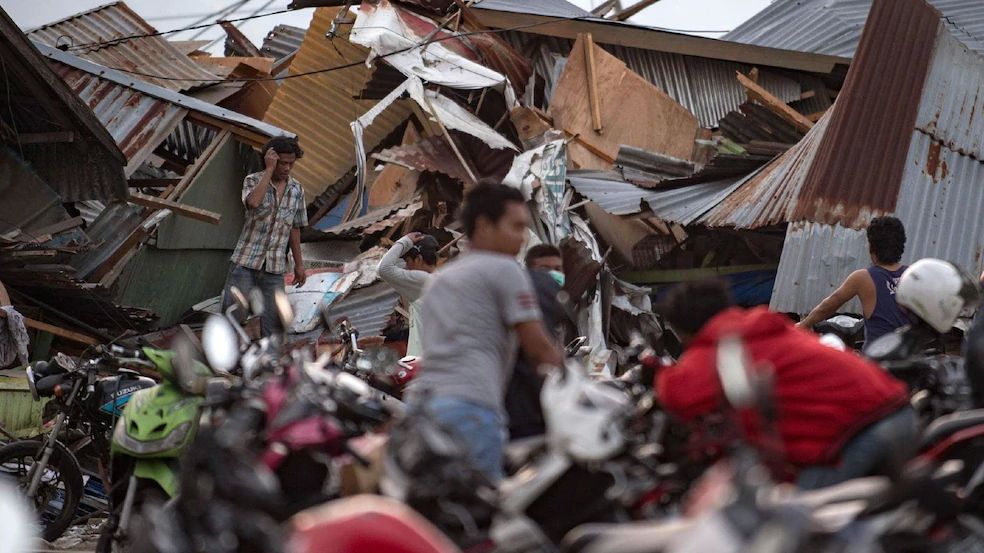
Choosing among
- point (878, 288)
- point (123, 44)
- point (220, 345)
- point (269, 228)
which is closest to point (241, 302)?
point (220, 345)

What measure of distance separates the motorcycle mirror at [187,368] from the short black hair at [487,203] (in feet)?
5.44

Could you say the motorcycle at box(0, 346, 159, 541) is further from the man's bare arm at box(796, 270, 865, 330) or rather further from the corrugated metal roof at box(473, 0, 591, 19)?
the corrugated metal roof at box(473, 0, 591, 19)

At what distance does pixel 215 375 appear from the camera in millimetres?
6387

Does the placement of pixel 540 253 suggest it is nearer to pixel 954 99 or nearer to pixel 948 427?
pixel 948 427

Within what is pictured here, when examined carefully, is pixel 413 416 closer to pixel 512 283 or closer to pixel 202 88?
pixel 512 283

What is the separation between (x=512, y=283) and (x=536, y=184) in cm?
913

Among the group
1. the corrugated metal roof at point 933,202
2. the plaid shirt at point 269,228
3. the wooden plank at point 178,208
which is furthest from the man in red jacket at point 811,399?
the wooden plank at point 178,208

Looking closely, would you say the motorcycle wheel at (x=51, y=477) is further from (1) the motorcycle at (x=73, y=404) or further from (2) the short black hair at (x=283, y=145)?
(2) the short black hair at (x=283, y=145)

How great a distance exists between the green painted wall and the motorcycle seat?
10178mm

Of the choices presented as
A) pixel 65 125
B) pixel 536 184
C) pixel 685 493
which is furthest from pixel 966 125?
pixel 685 493

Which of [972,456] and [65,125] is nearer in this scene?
[972,456]

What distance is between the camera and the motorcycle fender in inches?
251

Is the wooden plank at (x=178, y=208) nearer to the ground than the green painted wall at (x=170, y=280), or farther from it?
farther from it

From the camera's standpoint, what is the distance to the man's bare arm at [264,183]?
1039cm
